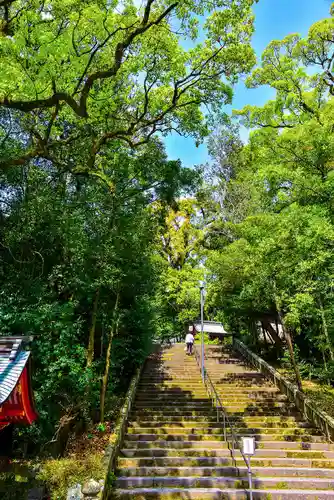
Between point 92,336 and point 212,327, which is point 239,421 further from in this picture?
point 212,327

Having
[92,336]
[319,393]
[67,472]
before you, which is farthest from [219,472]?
[319,393]

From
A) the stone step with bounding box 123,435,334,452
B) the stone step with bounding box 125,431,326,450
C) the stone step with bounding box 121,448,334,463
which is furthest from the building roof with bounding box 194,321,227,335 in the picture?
the stone step with bounding box 121,448,334,463

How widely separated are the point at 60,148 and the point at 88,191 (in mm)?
1983

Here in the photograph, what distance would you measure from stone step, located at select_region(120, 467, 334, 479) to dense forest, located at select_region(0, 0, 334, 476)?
8.46ft

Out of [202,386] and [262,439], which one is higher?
[202,386]

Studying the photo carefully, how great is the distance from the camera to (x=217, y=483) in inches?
301

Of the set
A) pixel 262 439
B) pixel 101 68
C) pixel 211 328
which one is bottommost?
pixel 262 439

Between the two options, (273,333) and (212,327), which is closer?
(273,333)

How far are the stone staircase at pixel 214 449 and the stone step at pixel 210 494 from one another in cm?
2

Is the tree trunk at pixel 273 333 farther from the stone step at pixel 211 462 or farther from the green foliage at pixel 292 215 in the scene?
the stone step at pixel 211 462

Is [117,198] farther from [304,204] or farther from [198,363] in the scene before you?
[198,363]

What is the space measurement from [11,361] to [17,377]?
0.48 meters

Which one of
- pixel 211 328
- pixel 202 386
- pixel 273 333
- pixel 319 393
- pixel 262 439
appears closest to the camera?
pixel 262 439

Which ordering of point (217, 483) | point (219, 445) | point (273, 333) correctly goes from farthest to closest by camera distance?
point (273, 333) → point (219, 445) → point (217, 483)
